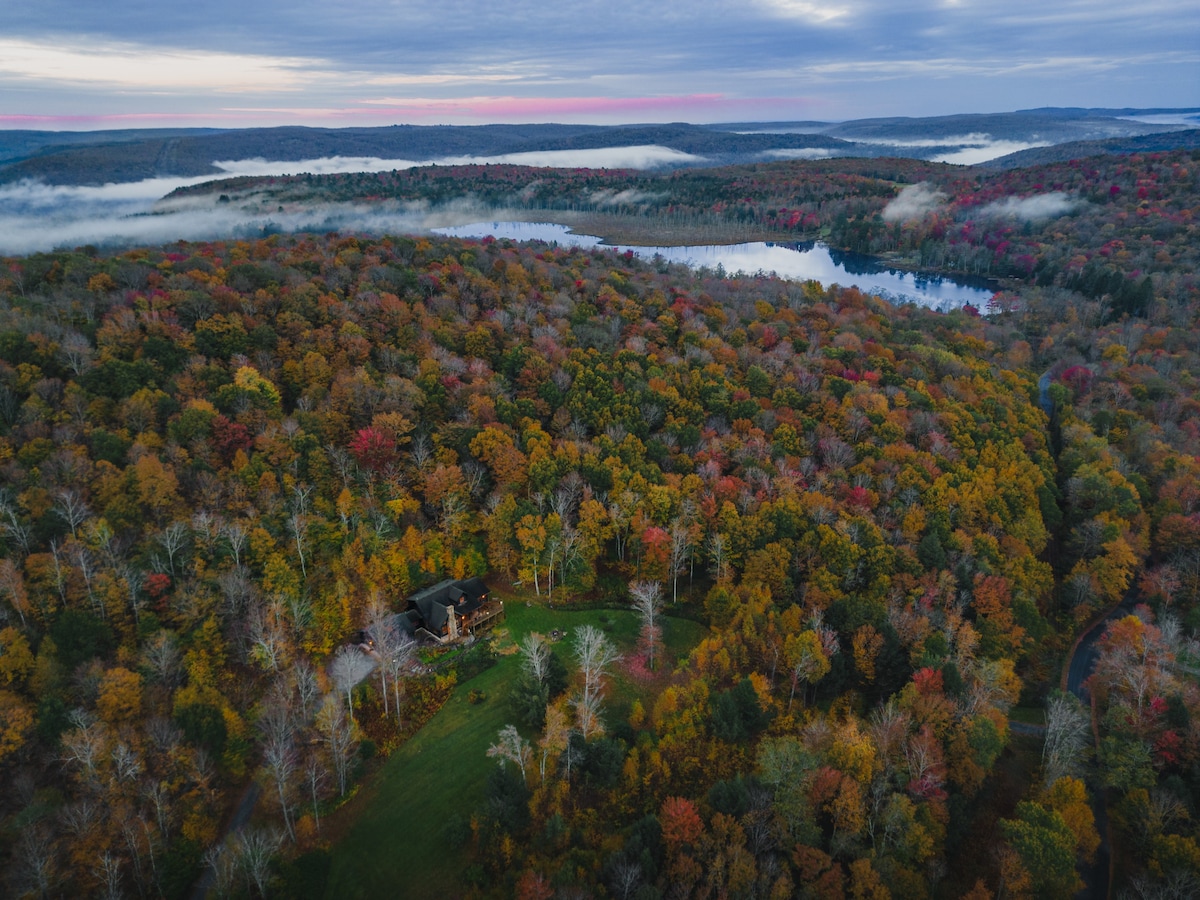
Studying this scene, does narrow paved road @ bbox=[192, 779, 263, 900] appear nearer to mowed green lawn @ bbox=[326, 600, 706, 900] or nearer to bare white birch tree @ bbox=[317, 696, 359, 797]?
bare white birch tree @ bbox=[317, 696, 359, 797]

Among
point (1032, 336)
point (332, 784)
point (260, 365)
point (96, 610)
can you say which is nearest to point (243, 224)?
point (260, 365)

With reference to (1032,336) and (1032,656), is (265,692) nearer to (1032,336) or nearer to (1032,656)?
(1032,656)

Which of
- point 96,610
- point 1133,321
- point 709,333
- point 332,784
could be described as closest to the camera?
point 332,784

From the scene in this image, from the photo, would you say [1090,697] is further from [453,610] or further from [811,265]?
[811,265]

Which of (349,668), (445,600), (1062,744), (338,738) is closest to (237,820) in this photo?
(338,738)

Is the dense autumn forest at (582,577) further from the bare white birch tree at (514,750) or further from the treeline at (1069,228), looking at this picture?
the treeline at (1069,228)

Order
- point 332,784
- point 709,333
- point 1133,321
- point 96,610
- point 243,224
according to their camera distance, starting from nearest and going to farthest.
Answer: point 332,784
point 96,610
point 709,333
point 1133,321
point 243,224

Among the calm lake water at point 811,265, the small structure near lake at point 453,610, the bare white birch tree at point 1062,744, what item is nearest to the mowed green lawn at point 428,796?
the small structure near lake at point 453,610
